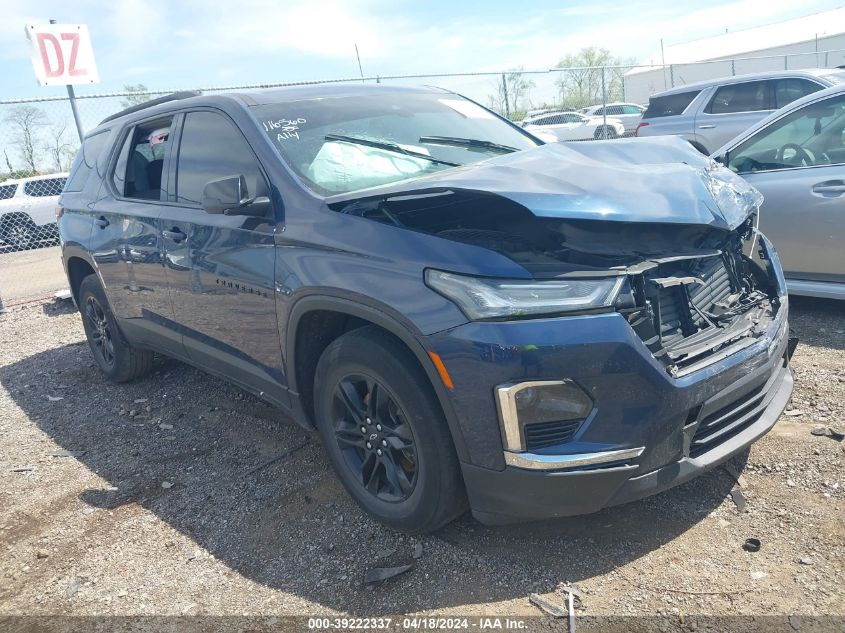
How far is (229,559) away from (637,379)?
186 centimetres

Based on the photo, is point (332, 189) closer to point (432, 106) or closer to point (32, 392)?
point (432, 106)

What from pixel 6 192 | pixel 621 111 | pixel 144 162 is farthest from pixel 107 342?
pixel 621 111

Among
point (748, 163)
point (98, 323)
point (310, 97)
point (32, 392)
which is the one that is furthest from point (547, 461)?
point (32, 392)

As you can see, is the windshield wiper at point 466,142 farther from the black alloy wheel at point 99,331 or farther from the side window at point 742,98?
the side window at point 742,98

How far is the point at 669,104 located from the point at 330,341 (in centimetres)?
977

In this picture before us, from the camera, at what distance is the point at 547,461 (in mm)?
2271

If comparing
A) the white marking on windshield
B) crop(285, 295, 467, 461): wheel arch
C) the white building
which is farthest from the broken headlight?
the white building

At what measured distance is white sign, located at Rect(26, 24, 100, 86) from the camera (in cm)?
802

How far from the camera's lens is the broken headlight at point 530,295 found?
225 cm

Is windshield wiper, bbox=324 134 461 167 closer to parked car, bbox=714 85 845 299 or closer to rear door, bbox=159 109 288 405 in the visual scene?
rear door, bbox=159 109 288 405

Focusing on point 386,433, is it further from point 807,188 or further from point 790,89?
point 790,89

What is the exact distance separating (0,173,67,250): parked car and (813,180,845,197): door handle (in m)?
14.4

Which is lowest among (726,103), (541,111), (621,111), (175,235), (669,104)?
(175,235)

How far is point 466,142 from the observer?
3.68 meters
